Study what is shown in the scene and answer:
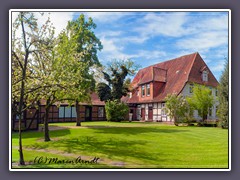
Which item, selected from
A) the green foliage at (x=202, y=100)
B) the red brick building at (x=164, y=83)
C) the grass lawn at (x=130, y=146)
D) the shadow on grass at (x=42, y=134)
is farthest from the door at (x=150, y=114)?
the shadow on grass at (x=42, y=134)

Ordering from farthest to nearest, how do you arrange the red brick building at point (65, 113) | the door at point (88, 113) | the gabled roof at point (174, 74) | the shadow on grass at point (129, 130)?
1. the shadow on grass at point (129, 130)
2. the door at point (88, 113)
3. the red brick building at point (65, 113)
4. the gabled roof at point (174, 74)

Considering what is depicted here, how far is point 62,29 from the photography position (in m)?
5.11

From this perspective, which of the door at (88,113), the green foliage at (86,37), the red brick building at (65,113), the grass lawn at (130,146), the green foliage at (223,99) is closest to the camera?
the grass lawn at (130,146)

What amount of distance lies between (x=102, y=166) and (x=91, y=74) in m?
2.02

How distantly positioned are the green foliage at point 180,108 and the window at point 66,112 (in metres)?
2.14

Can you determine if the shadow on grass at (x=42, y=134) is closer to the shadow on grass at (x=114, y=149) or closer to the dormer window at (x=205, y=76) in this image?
the shadow on grass at (x=114, y=149)

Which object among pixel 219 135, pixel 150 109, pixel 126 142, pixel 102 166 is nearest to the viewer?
pixel 102 166

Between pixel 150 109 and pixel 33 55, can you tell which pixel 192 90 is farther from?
pixel 33 55

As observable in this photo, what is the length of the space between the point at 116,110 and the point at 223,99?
2.17 metres

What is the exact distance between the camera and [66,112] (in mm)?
5367

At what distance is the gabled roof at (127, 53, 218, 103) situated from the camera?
16.9 ft

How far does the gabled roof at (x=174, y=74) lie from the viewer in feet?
16.9

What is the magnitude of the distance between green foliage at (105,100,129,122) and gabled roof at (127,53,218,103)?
436 mm
